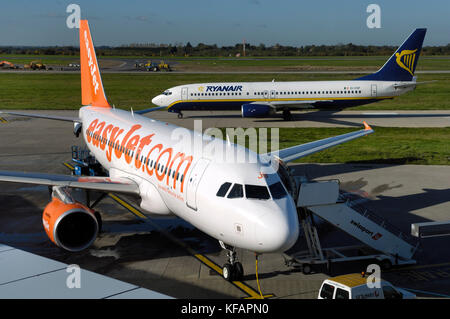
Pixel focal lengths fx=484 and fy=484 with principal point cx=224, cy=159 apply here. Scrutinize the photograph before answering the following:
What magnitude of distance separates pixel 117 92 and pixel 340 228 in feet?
228

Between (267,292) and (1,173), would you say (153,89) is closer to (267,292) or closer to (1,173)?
(1,173)

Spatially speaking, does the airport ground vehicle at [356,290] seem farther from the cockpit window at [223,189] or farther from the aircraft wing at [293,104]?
the aircraft wing at [293,104]

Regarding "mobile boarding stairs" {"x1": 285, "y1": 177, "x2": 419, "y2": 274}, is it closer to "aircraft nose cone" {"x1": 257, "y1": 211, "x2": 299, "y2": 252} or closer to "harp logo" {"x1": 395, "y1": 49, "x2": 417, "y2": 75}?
"aircraft nose cone" {"x1": 257, "y1": 211, "x2": 299, "y2": 252}

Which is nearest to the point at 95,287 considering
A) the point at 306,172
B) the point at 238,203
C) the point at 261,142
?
the point at 238,203

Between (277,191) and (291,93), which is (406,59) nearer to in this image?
(291,93)

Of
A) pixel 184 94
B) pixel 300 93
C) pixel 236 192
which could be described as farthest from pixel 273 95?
pixel 236 192

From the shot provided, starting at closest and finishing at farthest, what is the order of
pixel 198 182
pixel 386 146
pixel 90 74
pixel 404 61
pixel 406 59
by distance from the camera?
1. pixel 198 182
2. pixel 90 74
3. pixel 386 146
4. pixel 406 59
5. pixel 404 61

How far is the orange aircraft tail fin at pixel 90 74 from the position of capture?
30.3 m

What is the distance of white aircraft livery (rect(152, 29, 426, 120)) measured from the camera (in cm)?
4903

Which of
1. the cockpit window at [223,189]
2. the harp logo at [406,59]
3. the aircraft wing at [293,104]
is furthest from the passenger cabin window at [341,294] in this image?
the harp logo at [406,59]

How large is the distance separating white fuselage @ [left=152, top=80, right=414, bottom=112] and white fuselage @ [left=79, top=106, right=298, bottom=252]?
26792 mm

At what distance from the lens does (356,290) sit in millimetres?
13086

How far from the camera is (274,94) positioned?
5009 cm

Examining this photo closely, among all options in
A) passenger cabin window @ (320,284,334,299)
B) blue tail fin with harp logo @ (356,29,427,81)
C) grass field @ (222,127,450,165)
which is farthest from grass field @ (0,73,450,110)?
passenger cabin window @ (320,284,334,299)
